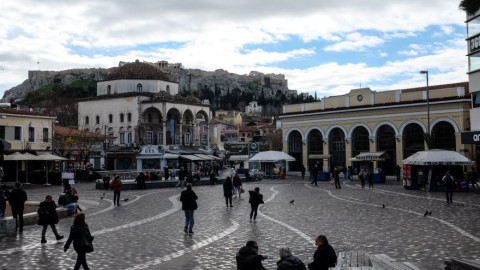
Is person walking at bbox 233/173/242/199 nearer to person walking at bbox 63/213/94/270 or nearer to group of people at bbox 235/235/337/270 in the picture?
person walking at bbox 63/213/94/270

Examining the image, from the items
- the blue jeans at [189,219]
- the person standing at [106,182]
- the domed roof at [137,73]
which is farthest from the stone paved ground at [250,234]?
the domed roof at [137,73]

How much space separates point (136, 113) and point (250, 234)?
2111 inches

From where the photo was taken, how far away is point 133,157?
Answer: 62469mm

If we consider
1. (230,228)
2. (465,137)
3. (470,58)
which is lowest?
(230,228)

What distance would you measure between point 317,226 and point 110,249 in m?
6.62

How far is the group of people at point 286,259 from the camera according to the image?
7.53m

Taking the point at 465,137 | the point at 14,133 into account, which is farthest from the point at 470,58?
the point at 14,133

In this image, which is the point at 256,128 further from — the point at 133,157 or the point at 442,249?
the point at 442,249

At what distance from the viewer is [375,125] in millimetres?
49344

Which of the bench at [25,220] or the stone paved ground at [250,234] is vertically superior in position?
the bench at [25,220]

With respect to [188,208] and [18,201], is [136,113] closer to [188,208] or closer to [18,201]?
[18,201]

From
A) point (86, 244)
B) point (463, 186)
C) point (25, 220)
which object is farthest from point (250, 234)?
point (463, 186)

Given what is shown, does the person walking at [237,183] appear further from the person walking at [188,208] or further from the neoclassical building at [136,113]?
the neoclassical building at [136,113]

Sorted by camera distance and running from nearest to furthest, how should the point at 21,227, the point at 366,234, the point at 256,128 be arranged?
the point at 366,234
the point at 21,227
the point at 256,128
